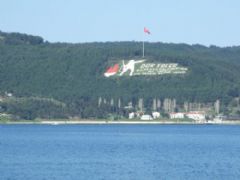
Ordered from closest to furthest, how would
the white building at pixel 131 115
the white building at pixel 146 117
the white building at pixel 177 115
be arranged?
the white building at pixel 131 115
the white building at pixel 146 117
the white building at pixel 177 115

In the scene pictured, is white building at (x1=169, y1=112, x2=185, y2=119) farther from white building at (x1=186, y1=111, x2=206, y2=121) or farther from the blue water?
the blue water

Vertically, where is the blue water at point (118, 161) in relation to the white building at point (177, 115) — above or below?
below

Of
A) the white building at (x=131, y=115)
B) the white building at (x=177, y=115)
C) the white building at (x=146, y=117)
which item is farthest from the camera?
the white building at (x=177, y=115)

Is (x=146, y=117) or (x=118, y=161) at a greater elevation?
(x=146, y=117)

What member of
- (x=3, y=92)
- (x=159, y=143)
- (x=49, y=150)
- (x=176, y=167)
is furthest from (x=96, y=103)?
(x=176, y=167)

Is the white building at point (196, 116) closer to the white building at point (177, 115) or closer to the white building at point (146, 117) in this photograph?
the white building at point (177, 115)

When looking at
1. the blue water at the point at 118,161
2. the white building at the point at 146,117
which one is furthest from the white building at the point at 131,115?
the blue water at the point at 118,161

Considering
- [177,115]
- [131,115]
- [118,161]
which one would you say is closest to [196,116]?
[177,115]

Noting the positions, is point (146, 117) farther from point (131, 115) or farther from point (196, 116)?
point (196, 116)

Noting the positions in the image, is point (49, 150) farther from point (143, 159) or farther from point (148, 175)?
point (148, 175)

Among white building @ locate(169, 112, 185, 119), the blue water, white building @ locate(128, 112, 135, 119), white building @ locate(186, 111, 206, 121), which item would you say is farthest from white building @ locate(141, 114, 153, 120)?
the blue water

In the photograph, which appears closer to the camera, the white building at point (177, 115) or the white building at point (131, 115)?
the white building at point (131, 115)
